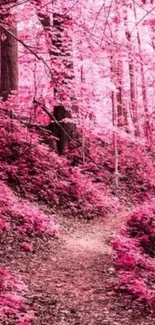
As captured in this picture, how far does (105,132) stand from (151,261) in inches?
418

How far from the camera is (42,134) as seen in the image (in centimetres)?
1550

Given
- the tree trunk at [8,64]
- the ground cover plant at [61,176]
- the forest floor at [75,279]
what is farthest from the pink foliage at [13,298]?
the tree trunk at [8,64]

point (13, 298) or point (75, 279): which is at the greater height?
point (13, 298)

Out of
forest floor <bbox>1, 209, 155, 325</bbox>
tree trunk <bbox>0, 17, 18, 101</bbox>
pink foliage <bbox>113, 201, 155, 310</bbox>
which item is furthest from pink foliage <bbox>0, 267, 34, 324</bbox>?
tree trunk <bbox>0, 17, 18, 101</bbox>

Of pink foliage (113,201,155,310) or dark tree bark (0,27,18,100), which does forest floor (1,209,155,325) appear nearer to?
pink foliage (113,201,155,310)

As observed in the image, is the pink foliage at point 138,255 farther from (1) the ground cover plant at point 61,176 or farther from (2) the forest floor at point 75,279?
(2) the forest floor at point 75,279

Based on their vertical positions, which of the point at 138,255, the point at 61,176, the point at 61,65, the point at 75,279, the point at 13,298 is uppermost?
the point at 61,65

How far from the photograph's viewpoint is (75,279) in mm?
8375

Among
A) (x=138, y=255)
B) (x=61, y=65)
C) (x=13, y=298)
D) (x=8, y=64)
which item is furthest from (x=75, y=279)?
(x=8, y=64)

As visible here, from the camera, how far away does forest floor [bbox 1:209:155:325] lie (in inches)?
262

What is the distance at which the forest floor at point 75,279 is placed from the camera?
6.66m

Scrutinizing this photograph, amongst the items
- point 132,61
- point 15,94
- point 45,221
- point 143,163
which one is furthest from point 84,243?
point 132,61

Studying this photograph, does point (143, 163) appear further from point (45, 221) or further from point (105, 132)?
point (45, 221)

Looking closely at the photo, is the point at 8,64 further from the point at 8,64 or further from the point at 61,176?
the point at 61,176
